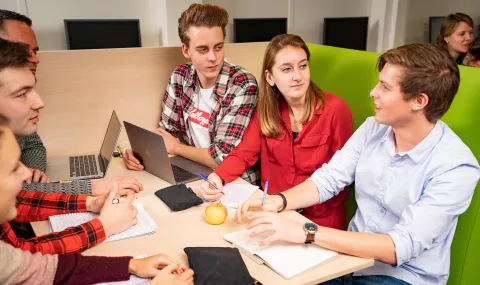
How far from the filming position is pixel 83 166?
202 cm

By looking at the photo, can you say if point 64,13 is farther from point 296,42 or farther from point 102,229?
point 102,229

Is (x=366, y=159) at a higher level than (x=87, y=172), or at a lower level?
higher

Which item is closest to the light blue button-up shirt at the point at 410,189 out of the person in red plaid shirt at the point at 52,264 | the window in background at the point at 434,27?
the person in red plaid shirt at the point at 52,264

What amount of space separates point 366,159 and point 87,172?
1248mm

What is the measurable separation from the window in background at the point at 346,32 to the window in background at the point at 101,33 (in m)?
2.33

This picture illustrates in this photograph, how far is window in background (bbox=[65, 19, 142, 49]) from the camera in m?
3.95

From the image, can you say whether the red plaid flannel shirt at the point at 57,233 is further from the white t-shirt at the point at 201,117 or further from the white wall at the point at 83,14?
the white wall at the point at 83,14

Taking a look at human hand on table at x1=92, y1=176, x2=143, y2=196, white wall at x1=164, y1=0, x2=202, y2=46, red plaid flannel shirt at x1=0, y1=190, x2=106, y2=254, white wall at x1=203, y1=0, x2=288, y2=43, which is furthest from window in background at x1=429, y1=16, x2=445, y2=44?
red plaid flannel shirt at x1=0, y1=190, x2=106, y2=254

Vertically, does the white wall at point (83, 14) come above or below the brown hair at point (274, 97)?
above

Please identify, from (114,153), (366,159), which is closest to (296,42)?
(366,159)

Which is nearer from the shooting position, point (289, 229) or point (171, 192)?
point (289, 229)

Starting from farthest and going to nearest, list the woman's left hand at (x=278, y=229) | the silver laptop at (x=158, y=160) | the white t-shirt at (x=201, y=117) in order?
the white t-shirt at (x=201, y=117), the silver laptop at (x=158, y=160), the woman's left hand at (x=278, y=229)

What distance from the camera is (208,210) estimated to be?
4.40 ft

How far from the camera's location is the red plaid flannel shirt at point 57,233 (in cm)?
115
